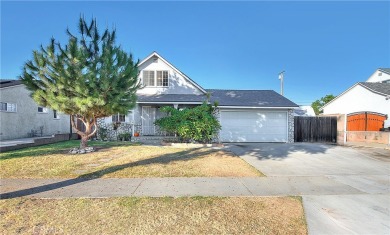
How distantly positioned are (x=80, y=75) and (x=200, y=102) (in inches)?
334

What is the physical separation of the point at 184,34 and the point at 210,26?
215 cm

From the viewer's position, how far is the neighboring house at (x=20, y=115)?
15.5 meters

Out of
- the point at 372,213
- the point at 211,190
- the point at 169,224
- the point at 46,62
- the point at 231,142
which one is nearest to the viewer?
the point at 169,224

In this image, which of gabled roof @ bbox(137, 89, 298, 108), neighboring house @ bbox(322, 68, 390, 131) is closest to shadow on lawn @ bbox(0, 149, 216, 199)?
gabled roof @ bbox(137, 89, 298, 108)

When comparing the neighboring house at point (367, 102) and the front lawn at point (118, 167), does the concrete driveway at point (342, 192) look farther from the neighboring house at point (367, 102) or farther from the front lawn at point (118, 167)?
the neighboring house at point (367, 102)

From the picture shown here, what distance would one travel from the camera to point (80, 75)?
31.1 feet

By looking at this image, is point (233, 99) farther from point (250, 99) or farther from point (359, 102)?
point (359, 102)

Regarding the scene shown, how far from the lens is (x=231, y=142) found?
1647cm

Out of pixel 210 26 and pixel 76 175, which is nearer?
pixel 76 175

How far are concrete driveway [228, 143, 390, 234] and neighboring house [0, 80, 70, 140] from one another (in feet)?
57.4

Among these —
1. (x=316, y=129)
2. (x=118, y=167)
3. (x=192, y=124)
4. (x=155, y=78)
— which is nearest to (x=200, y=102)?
(x=192, y=124)

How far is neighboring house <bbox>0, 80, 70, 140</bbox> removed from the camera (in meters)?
15.5

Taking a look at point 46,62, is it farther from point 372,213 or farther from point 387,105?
point 387,105

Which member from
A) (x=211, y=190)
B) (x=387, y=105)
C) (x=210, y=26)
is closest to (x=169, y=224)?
(x=211, y=190)
